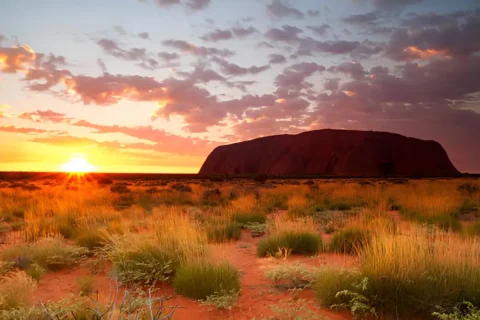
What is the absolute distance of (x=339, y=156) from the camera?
9656cm

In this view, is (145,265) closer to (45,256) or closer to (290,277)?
(290,277)

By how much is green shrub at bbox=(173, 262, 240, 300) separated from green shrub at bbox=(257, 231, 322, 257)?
2129 mm

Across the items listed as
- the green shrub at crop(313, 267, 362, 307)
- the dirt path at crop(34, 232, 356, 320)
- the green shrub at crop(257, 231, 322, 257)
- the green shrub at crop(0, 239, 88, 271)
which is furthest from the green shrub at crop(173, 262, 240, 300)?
the green shrub at crop(0, 239, 88, 271)

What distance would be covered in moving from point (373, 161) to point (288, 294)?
90608 mm

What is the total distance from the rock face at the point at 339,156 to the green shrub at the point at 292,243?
77.1 metres

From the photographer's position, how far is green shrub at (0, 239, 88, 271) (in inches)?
262

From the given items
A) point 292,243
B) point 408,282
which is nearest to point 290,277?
point 408,282

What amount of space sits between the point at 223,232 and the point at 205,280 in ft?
13.9

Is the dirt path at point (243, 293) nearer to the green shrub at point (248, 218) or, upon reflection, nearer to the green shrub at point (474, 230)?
the green shrub at point (474, 230)

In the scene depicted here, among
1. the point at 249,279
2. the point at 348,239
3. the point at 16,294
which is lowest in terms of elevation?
the point at 249,279

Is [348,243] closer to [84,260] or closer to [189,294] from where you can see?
[189,294]

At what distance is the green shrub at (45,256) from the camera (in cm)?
666

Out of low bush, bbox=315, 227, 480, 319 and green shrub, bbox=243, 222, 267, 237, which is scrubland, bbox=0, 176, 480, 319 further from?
green shrub, bbox=243, 222, 267, 237

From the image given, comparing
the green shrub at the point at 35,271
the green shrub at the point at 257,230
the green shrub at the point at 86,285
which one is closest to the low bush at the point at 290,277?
the green shrub at the point at 86,285
